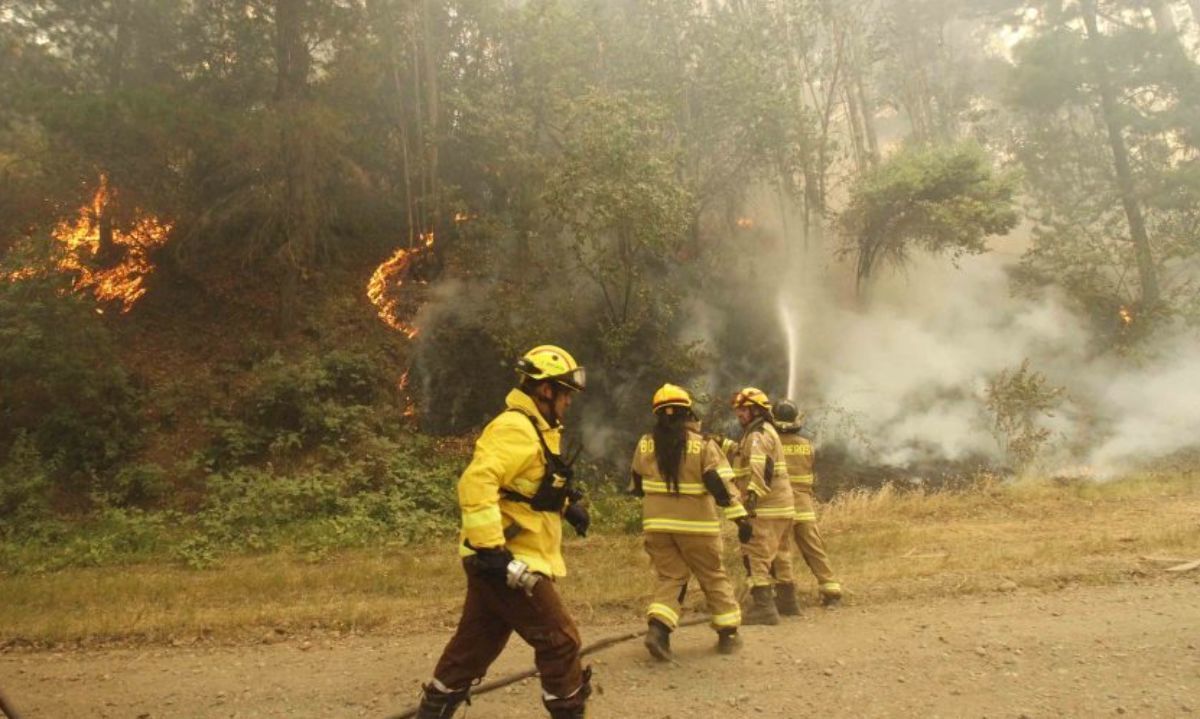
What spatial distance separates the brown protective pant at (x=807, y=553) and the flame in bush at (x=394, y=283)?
11.9m

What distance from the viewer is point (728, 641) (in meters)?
6.06

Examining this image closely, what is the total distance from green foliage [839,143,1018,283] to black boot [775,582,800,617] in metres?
14.4

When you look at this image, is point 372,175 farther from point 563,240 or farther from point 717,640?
point 717,640

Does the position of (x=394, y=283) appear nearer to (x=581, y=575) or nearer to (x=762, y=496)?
(x=581, y=575)

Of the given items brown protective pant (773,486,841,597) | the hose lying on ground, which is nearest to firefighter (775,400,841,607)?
brown protective pant (773,486,841,597)

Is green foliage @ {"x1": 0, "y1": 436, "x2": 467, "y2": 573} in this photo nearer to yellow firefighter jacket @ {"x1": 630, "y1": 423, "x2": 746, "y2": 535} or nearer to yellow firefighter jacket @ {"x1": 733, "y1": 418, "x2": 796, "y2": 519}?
yellow firefighter jacket @ {"x1": 733, "y1": 418, "x2": 796, "y2": 519}

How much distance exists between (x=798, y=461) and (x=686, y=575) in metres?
2.61

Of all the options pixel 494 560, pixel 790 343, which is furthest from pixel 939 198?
pixel 494 560

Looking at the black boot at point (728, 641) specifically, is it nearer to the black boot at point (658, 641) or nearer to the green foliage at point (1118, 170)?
the black boot at point (658, 641)

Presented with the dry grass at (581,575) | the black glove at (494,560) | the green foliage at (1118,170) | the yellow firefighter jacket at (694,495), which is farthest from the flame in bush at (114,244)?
the green foliage at (1118,170)

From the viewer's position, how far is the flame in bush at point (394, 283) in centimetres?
1872

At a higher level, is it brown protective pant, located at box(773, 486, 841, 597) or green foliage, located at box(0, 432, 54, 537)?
green foliage, located at box(0, 432, 54, 537)

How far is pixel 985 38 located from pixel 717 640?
4179 cm

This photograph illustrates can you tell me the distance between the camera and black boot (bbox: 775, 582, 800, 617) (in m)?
7.45
